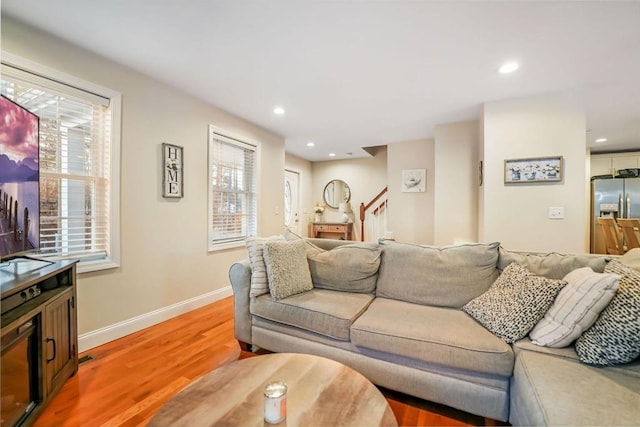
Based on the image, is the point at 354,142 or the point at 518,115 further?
the point at 354,142

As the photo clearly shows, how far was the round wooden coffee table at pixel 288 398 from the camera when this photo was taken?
35.3 inches

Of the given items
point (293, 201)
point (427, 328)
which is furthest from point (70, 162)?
point (293, 201)

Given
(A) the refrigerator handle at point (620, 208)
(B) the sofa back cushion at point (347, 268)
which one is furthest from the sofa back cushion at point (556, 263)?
(A) the refrigerator handle at point (620, 208)

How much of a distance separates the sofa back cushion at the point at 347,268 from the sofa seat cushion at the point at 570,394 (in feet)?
3.49

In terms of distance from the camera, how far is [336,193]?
6.59 meters

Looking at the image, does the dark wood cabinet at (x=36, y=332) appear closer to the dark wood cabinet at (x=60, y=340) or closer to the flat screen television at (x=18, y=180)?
the dark wood cabinet at (x=60, y=340)

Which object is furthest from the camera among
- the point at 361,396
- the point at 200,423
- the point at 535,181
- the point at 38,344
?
the point at 535,181

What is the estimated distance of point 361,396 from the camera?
102cm

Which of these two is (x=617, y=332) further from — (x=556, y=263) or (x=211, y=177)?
(x=211, y=177)

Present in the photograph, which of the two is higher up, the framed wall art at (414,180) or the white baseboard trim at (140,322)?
the framed wall art at (414,180)

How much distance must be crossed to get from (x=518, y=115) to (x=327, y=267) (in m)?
2.69

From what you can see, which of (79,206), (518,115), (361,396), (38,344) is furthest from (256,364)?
(518,115)

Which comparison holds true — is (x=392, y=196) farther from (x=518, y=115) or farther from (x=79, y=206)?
(x=79, y=206)

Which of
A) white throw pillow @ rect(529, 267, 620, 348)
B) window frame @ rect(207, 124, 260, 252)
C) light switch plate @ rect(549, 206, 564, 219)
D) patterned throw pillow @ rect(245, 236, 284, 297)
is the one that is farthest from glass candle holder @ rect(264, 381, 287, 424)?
light switch plate @ rect(549, 206, 564, 219)
